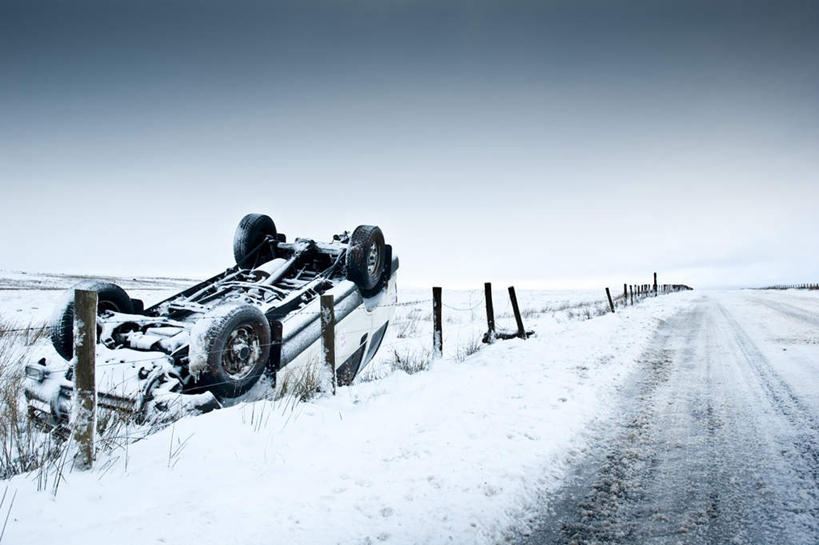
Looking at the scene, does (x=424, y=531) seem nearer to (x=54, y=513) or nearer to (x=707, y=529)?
(x=707, y=529)

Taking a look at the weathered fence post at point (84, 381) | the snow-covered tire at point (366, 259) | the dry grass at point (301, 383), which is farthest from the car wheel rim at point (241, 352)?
the snow-covered tire at point (366, 259)

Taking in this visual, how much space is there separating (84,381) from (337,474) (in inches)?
67.7

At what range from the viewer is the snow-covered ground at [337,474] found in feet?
6.84

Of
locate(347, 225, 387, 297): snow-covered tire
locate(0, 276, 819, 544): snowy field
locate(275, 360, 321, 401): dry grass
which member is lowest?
locate(0, 276, 819, 544): snowy field

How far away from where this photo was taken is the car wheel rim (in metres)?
4.05

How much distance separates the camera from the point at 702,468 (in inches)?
106

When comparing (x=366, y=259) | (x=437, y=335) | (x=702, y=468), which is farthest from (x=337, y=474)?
(x=437, y=335)

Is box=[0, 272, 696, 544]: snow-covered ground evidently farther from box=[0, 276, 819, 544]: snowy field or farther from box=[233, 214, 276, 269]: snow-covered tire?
box=[233, 214, 276, 269]: snow-covered tire

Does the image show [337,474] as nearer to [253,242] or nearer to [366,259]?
[366,259]

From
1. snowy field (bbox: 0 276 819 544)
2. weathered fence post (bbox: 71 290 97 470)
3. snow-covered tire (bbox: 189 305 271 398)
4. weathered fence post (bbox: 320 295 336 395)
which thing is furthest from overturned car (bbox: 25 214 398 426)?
weathered fence post (bbox: 71 290 97 470)

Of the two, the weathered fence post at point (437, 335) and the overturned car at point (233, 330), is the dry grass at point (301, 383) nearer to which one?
the overturned car at point (233, 330)

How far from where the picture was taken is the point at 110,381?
3.52m

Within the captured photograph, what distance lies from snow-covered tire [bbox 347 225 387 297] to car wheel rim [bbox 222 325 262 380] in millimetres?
2127

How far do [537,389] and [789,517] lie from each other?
2.49m
